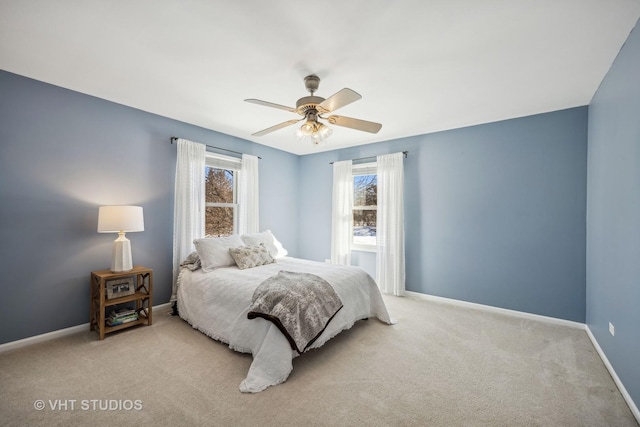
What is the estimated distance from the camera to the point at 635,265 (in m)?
1.80

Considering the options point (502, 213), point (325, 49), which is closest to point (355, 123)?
point (325, 49)

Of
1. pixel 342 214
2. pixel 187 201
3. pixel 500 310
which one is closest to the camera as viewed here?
pixel 500 310

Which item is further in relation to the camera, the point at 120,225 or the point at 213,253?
the point at 213,253

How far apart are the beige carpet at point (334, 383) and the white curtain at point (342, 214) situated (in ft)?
6.90

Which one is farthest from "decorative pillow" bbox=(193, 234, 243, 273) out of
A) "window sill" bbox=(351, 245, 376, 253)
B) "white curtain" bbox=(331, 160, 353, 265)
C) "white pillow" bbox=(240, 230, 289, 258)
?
"window sill" bbox=(351, 245, 376, 253)

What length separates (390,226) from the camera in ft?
14.5

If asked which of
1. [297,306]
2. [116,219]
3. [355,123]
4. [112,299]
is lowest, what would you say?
[112,299]

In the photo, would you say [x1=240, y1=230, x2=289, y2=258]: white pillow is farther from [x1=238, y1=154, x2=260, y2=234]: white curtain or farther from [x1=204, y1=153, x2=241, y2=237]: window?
[x1=204, y1=153, x2=241, y2=237]: window

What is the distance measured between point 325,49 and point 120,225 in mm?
2653

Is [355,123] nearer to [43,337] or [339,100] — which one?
[339,100]

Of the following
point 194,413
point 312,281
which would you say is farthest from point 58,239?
point 312,281

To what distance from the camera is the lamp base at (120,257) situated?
9.43 ft

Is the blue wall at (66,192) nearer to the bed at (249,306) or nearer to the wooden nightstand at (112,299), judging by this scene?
the wooden nightstand at (112,299)

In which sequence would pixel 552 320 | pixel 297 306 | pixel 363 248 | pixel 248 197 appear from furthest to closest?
1. pixel 363 248
2. pixel 248 197
3. pixel 552 320
4. pixel 297 306
